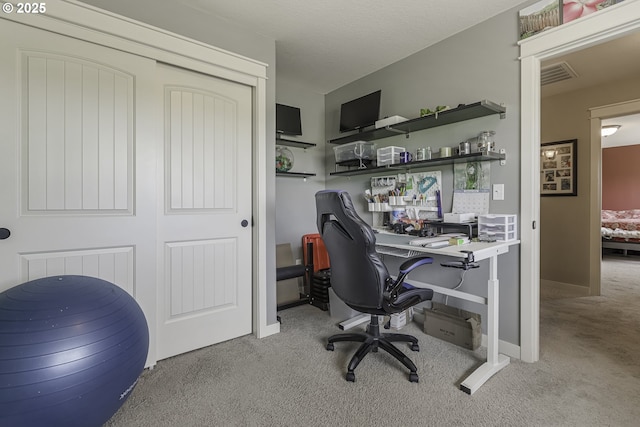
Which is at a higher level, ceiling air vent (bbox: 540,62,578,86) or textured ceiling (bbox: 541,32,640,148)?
textured ceiling (bbox: 541,32,640,148)

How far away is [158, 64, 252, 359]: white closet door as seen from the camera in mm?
2115

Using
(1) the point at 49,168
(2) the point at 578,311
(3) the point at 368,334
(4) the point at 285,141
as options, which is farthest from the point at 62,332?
(2) the point at 578,311

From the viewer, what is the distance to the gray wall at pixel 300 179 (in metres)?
3.50

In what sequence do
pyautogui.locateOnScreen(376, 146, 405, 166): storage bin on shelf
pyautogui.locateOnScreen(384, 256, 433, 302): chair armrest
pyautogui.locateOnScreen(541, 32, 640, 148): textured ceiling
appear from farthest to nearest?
pyautogui.locateOnScreen(376, 146, 405, 166): storage bin on shelf < pyautogui.locateOnScreen(541, 32, 640, 148): textured ceiling < pyautogui.locateOnScreen(384, 256, 433, 302): chair armrest

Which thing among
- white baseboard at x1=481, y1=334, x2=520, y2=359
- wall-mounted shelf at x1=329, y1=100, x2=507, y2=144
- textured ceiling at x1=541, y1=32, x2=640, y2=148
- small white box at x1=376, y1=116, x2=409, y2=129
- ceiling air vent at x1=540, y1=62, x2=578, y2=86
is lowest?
white baseboard at x1=481, y1=334, x2=520, y2=359

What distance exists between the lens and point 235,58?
7.61 feet

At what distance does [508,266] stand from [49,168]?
3024 millimetres

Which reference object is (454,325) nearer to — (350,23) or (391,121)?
(391,121)

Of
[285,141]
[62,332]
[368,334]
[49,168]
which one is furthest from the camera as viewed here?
[285,141]

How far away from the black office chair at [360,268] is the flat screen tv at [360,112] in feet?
5.00

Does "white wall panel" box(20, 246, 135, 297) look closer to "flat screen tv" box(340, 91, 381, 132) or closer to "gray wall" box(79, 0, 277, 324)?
"gray wall" box(79, 0, 277, 324)

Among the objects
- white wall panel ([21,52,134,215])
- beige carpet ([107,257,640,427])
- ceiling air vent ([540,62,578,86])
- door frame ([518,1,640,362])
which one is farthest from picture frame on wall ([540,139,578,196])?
white wall panel ([21,52,134,215])

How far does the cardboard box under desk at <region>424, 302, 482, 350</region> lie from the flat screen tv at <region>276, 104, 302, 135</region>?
7.38 ft

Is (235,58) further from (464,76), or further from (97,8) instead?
(464,76)
